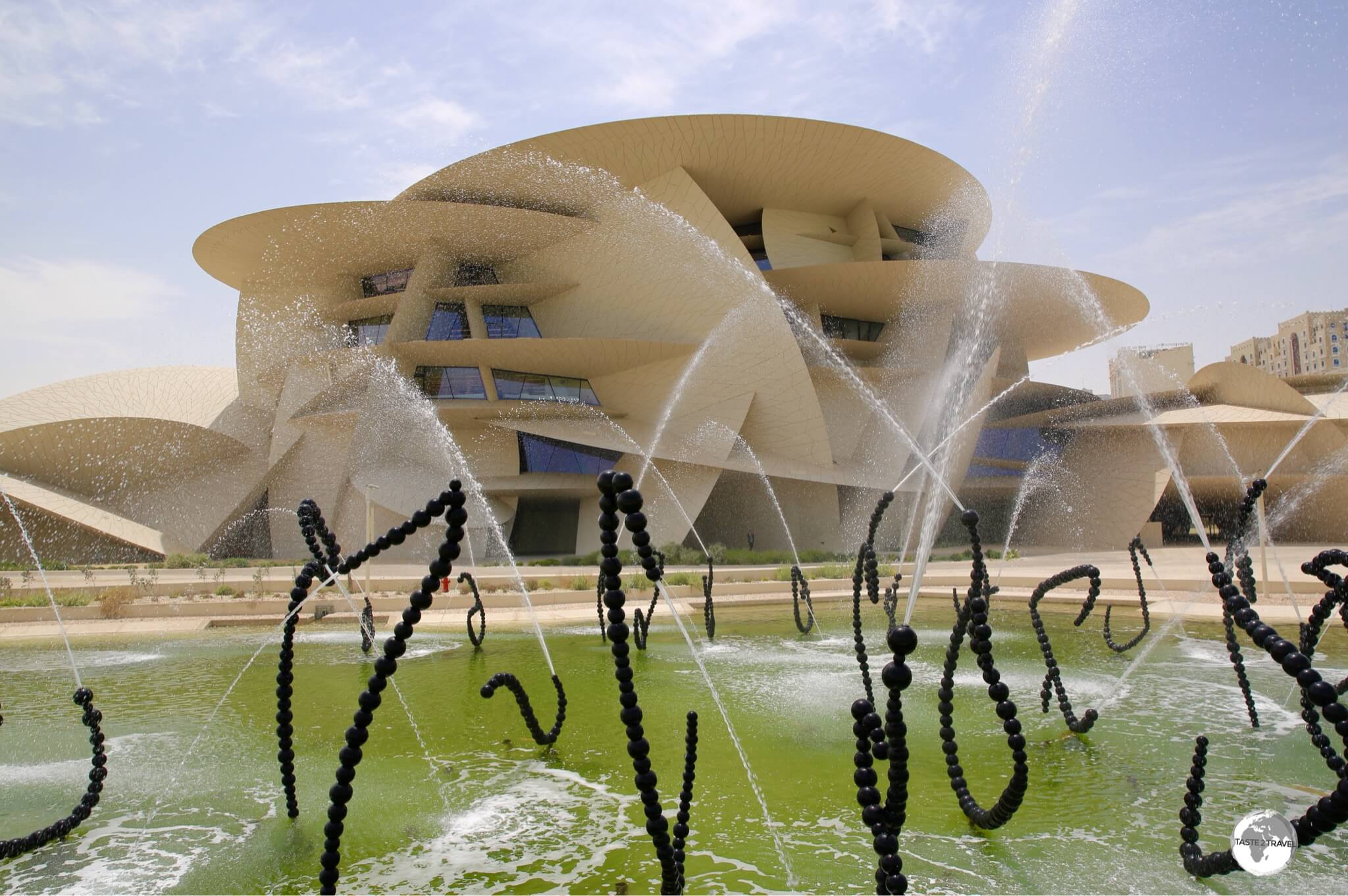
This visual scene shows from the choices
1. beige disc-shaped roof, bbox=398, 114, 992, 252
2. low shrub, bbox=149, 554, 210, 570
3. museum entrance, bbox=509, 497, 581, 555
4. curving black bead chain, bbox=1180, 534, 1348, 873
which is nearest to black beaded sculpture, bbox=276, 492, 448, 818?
curving black bead chain, bbox=1180, 534, 1348, 873

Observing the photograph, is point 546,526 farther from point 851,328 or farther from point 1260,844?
point 1260,844

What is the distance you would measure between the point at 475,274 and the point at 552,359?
5369 mm

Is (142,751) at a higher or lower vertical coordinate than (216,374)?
lower

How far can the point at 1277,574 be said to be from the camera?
1532cm

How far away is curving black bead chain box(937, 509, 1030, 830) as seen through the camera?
3.59 m

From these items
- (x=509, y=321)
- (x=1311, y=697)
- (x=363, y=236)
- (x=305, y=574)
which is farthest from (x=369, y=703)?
(x=509, y=321)

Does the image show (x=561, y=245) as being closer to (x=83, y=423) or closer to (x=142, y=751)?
(x=83, y=423)

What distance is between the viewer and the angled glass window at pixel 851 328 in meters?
29.4

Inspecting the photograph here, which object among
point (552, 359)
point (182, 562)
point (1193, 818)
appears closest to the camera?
point (1193, 818)

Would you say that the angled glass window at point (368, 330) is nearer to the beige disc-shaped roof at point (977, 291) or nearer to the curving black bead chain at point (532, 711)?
the beige disc-shaped roof at point (977, 291)

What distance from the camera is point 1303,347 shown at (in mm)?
73875

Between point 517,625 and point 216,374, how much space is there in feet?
74.4

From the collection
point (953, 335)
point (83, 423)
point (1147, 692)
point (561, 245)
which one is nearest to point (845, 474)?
point (953, 335)

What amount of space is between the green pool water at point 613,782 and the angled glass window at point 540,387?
1711 cm
